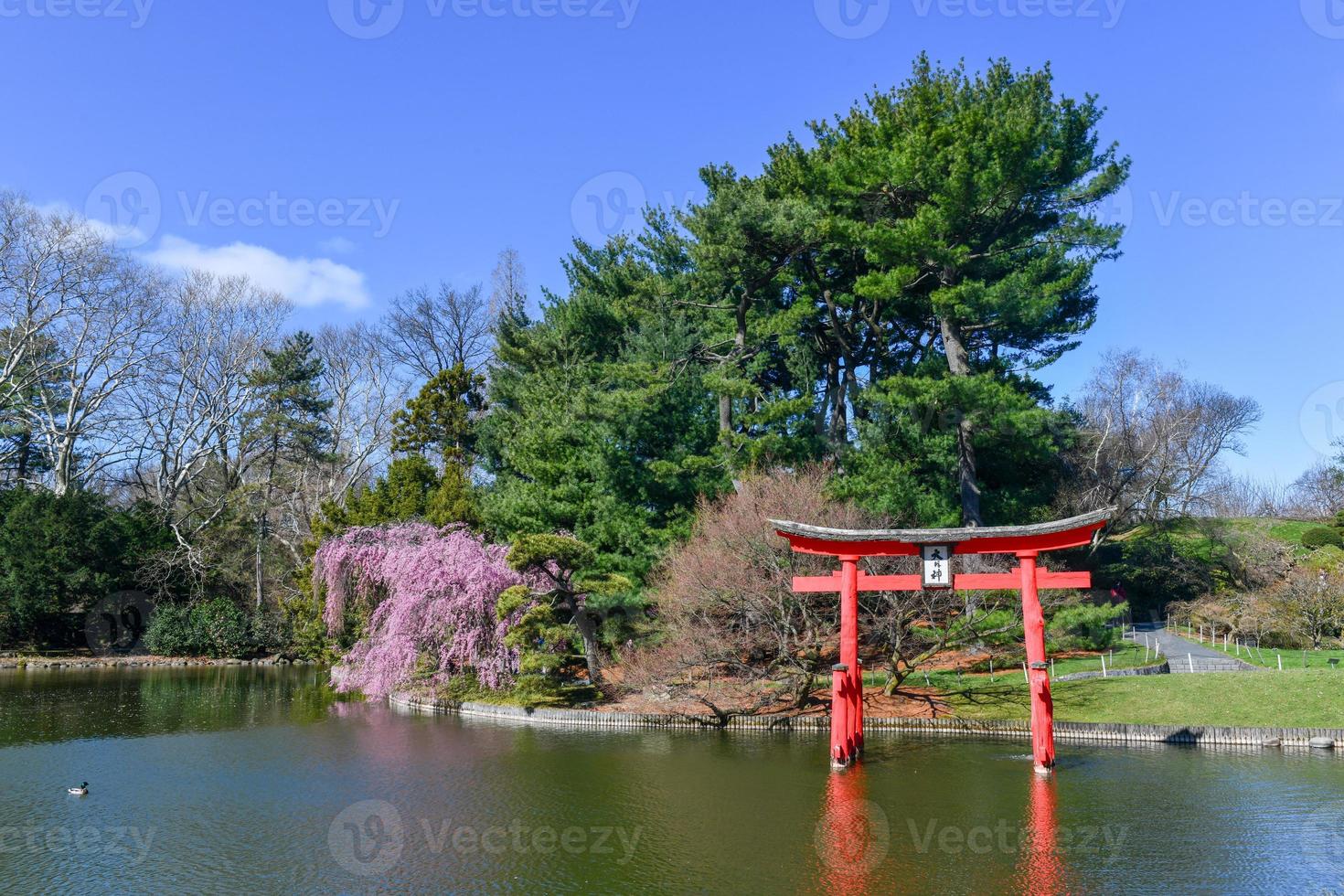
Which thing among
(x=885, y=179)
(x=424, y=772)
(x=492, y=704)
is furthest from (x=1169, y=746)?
(x=885, y=179)

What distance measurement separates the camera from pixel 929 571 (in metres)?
15.6

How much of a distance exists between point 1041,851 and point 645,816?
5006 millimetres

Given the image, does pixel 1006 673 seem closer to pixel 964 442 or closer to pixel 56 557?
pixel 964 442

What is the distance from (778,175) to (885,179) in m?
5.56

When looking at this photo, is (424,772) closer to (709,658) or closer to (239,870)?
(239,870)

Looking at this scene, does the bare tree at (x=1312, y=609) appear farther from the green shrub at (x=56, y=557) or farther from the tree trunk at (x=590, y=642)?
the green shrub at (x=56, y=557)

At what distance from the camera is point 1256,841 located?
33.7 ft
